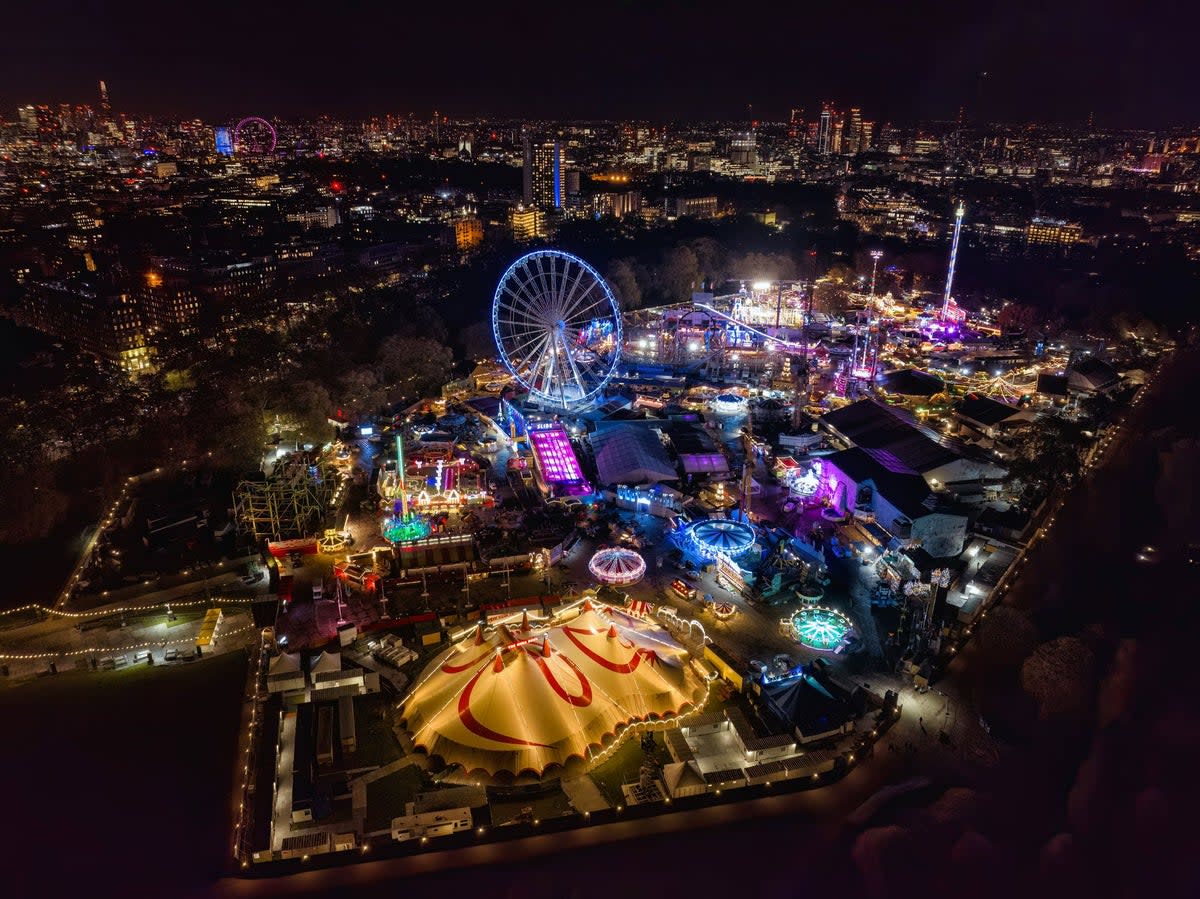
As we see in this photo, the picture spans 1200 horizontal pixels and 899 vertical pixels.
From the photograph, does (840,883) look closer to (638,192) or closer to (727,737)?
(727,737)

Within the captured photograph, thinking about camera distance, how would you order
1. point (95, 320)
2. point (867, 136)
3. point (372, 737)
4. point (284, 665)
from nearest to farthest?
point (372, 737) < point (284, 665) < point (95, 320) < point (867, 136)

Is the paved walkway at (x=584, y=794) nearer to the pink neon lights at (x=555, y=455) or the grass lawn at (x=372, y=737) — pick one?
the grass lawn at (x=372, y=737)

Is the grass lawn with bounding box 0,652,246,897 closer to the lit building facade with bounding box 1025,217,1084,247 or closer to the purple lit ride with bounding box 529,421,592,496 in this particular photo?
the purple lit ride with bounding box 529,421,592,496

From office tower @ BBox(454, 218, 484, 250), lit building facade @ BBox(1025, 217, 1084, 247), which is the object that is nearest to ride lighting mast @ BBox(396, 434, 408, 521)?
office tower @ BBox(454, 218, 484, 250)

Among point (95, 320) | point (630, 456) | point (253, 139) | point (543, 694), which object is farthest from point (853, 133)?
point (543, 694)

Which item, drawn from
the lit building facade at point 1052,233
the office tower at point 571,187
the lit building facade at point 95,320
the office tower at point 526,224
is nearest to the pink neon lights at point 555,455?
the lit building facade at point 95,320

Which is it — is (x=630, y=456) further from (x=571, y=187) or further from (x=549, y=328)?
(x=571, y=187)

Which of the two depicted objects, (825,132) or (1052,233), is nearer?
(1052,233)
